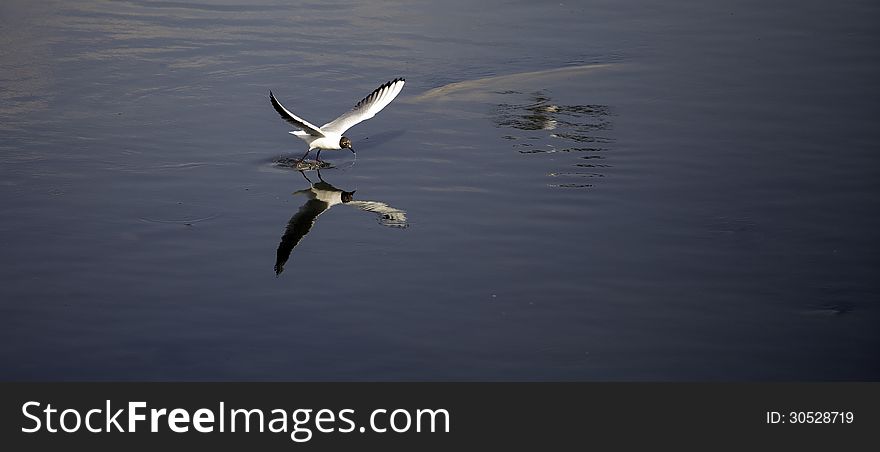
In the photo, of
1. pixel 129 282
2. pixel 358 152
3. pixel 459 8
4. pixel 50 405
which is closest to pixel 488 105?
pixel 358 152

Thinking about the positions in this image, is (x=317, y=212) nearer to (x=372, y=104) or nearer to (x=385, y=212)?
(x=385, y=212)

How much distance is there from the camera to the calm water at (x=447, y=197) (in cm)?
929

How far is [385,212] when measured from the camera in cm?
1190

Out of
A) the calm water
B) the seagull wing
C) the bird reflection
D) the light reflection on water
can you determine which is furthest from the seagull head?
the light reflection on water

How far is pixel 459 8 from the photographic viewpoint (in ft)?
63.3

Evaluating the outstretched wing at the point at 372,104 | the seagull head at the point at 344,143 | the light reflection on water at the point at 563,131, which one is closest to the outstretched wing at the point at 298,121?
the seagull head at the point at 344,143

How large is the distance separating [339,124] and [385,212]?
179 centimetres

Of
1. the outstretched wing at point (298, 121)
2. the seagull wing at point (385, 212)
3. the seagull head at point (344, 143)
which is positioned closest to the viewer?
the seagull wing at point (385, 212)

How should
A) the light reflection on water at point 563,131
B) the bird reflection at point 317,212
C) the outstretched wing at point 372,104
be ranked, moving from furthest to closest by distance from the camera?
the outstretched wing at point 372,104 → the light reflection on water at point 563,131 → the bird reflection at point 317,212

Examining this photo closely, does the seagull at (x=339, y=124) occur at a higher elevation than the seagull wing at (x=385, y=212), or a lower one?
higher

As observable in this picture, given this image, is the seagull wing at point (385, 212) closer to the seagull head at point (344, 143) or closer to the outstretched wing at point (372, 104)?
the seagull head at point (344, 143)

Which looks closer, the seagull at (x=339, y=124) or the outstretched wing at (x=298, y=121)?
the outstretched wing at (x=298, y=121)

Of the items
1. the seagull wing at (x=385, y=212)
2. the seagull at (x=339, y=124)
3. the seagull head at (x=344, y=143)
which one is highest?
the seagull at (x=339, y=124)

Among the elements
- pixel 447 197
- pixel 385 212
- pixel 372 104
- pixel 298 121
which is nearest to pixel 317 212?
pixel 385 212
